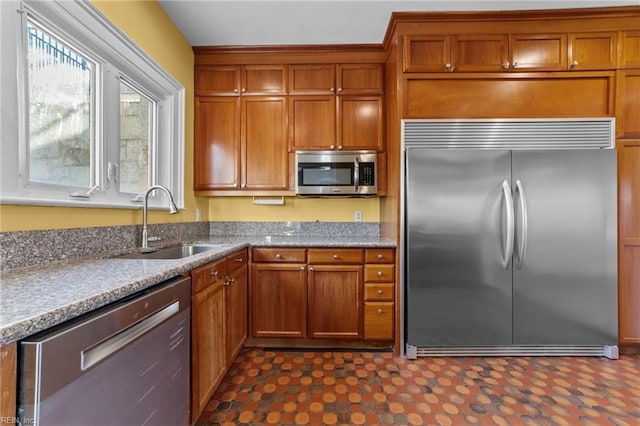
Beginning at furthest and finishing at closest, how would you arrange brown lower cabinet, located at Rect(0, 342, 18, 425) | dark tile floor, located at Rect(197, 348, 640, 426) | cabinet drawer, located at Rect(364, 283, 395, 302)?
cabinet drawer, located at Rect(364, 283, 395, 302) < dark tile floor, located at Rect(197, 348, 640, 426) < brown lower cabinet, located at Rect(0, 342, 18, 425)

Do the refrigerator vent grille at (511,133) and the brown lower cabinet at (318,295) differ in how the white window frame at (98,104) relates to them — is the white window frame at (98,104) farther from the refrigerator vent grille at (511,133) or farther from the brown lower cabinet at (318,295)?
the refrigerator vent grille at (511,133)

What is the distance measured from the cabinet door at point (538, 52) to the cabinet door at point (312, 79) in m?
1.44

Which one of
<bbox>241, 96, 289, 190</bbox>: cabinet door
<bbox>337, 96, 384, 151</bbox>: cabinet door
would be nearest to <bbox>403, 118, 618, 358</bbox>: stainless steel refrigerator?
<bbox>337, 96, 384, 151</bbox>: cabinet door

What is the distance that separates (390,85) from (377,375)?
2.29m

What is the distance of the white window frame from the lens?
3.68ft

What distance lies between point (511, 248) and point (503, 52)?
1511mm

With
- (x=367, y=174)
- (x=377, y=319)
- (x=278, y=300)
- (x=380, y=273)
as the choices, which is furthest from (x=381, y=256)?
(x=278, y=300)

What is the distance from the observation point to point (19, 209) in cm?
114

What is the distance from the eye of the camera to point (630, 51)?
2.14 meters

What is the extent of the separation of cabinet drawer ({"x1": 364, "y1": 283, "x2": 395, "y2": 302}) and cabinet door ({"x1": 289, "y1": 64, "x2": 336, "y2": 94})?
1760mm

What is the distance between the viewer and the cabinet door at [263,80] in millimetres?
2607

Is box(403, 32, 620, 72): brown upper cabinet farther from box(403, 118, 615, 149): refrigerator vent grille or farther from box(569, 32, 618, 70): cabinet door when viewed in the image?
box(403, 118, 615, 149): refrigerator vent grille

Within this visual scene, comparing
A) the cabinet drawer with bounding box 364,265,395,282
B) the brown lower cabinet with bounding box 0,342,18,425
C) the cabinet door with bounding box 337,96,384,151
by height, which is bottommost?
the cabinet drawer with bounding box 364,265,395,282

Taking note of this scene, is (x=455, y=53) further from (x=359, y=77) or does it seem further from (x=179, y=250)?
(x=179, y=250)
